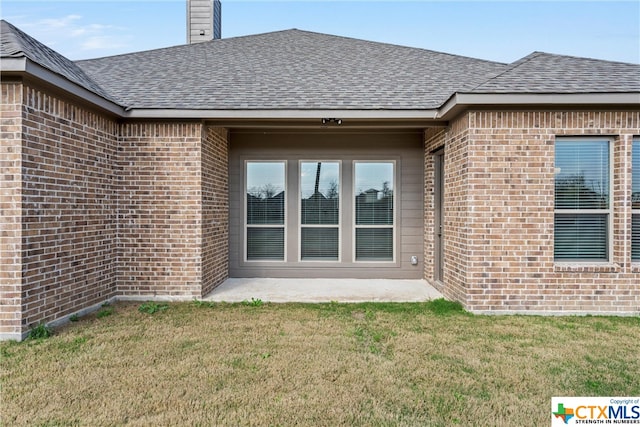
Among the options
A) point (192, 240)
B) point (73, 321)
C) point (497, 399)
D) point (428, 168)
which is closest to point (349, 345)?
point (497, 399)

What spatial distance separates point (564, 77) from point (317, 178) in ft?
14.0

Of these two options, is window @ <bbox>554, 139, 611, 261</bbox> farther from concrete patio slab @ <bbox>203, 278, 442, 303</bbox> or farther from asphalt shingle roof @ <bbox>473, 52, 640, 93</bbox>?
concrete patio slab @ <bbox>203, 278, 442, 303</bbox>

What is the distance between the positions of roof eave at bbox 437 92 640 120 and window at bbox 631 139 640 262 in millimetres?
688

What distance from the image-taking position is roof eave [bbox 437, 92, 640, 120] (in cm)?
459

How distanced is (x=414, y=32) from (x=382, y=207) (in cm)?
1112

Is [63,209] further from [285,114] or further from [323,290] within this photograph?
[323,290]

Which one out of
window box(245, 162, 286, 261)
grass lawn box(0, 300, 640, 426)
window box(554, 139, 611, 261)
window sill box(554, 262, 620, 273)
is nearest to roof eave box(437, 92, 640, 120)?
window box(554, 139, 611, 261)

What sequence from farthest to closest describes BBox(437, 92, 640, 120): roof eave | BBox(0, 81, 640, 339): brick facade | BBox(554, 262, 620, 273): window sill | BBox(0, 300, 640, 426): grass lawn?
BBox(554, 262, 620, 273): window sill, BBox(437, 92, 640, 120): roof eave, BBox(0, 81, 640, 339): brick facade, BBox(0, 300, 640, 426): grass lawn

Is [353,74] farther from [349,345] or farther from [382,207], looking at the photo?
[349,345]

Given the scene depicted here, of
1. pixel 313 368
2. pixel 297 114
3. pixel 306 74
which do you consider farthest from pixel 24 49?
pixel 313 368

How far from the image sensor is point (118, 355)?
3518 mm

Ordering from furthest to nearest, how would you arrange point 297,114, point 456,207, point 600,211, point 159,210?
point 159,210 < point 297,114 < point 456,207 < point 600,211

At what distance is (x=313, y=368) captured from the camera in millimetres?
3250

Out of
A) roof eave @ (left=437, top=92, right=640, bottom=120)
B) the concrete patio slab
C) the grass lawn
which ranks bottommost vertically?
the grass lawn
